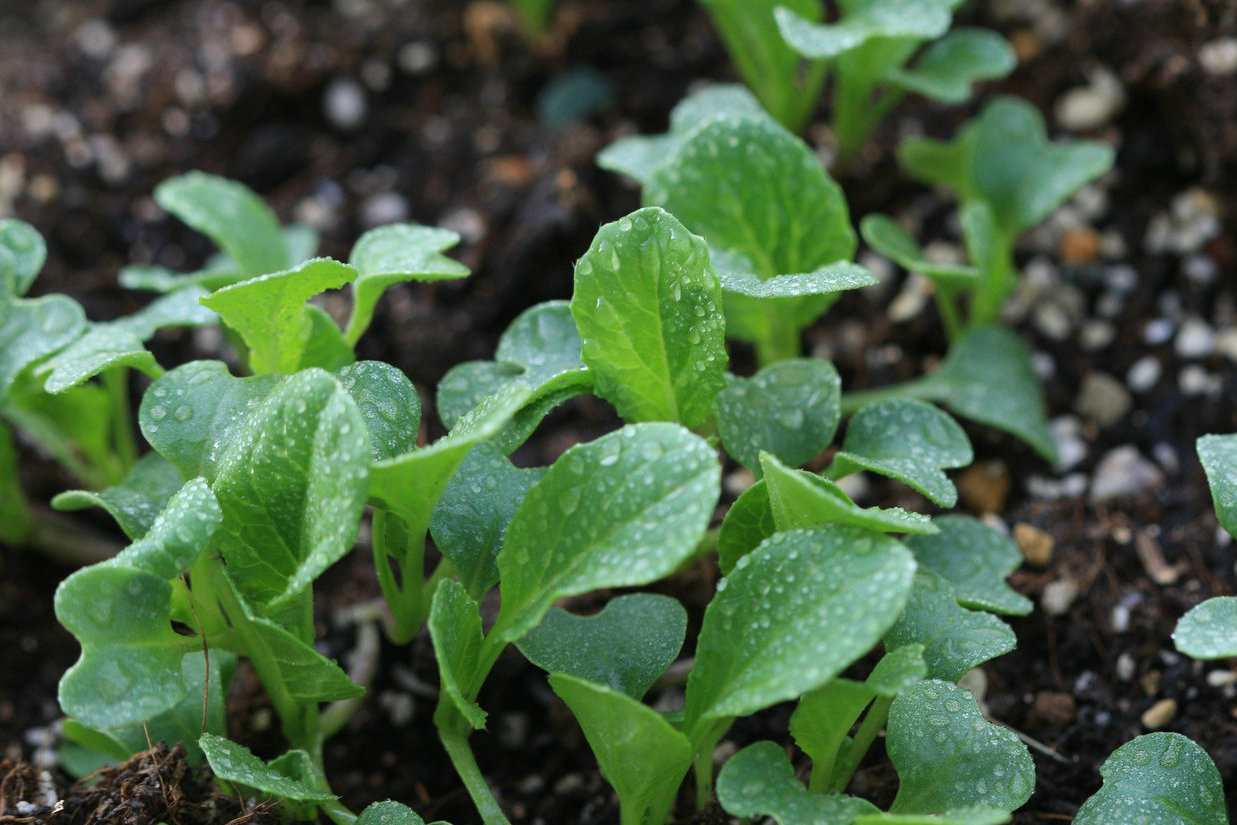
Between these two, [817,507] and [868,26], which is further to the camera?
[868,26]

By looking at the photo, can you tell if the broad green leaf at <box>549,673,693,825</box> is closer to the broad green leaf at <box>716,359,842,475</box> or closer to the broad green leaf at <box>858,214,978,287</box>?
the broad green leaf at <box>716,359,842,475</box>

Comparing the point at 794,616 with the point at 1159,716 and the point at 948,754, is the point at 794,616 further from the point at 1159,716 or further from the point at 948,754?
the point at 1159,716

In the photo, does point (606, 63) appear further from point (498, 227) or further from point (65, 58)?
point (65, 58)

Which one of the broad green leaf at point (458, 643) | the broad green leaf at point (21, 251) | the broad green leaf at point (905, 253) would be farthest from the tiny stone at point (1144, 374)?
the broad green leaf at point (21, 251)

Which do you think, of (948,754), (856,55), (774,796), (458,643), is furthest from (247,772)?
(856,55)

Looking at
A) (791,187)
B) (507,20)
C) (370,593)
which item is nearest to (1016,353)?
(791,187)
